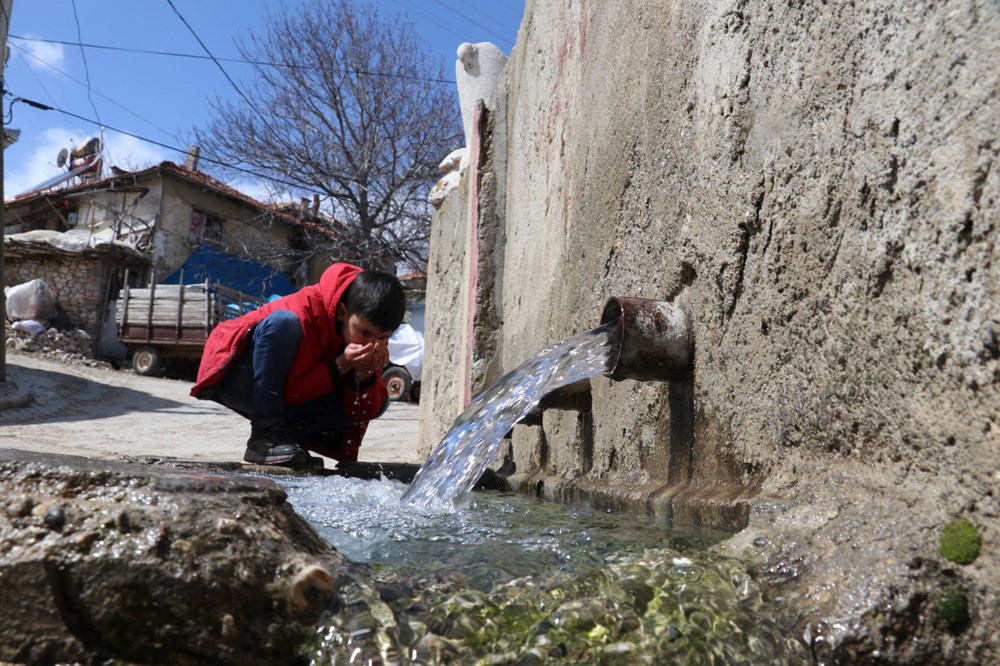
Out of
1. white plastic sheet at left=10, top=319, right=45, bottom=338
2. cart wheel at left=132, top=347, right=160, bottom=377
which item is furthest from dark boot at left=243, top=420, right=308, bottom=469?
white plastic sheet at left=10, top=319, right=45, bottom=338

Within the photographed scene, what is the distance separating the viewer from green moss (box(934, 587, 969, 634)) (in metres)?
1.01

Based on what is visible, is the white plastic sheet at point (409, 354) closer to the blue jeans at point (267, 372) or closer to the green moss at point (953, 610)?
the blue jeans at point (267, 372)

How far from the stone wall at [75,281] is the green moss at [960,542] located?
20067mm

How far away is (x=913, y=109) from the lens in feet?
3.92

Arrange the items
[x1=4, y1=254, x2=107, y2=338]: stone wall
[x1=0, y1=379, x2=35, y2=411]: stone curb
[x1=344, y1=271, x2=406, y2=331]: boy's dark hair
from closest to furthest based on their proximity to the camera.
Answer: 1. [x1=344, y1=271, x2=406, y2=331]: boy's dark hair
2. [x1=0, y1=379, x2=35, y2=411]: stone curb
3. [x1=4, y1=254, x2=107, y2=338]: stone wall

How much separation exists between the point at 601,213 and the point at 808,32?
118cm

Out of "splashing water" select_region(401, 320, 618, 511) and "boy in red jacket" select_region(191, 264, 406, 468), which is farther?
"boy in red jacket" select_region(191, 264, 406, 468)

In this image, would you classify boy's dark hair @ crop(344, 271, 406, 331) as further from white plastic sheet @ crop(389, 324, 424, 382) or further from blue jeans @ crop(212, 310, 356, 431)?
white plastic sheet @ crop(389, 324, 424, 382)

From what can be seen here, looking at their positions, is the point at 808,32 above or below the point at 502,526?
above

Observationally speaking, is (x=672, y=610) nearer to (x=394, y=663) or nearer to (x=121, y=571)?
(x=394, y=663)

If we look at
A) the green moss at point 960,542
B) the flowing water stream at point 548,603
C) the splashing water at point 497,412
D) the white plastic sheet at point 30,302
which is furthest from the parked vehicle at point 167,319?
the green moss at point 960,542

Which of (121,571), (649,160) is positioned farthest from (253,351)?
(121,571)

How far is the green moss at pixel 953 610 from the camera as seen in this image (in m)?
1.01

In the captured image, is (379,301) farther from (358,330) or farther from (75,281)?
(75,281)
